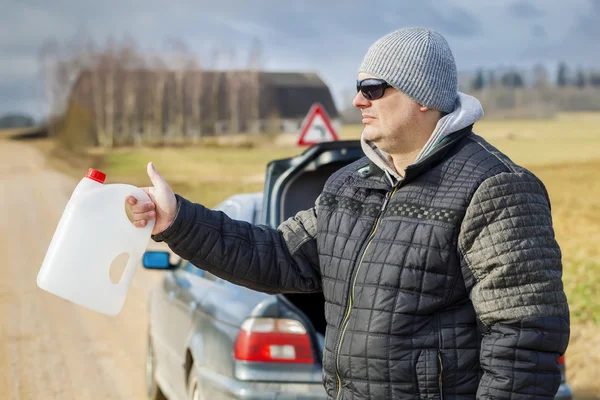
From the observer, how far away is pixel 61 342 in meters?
7.80

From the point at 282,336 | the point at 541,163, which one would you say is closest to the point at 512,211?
the point at 282,336

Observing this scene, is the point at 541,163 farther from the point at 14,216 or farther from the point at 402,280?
the point at 402,280

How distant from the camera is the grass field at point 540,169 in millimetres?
10452

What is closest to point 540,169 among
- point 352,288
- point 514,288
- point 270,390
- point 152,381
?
point 152,381

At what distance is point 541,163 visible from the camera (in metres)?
25.8

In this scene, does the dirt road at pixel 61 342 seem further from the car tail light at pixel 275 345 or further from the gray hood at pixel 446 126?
the gray hood at pixel 446 126

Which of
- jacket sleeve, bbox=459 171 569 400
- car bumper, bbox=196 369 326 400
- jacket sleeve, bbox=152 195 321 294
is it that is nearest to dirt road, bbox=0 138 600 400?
car bumper, bbox=196 369 326 400

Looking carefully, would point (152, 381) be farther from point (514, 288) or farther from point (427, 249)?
point (514, 288)

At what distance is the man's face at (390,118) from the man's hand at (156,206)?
2.17 feet

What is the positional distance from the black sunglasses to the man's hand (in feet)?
2.24

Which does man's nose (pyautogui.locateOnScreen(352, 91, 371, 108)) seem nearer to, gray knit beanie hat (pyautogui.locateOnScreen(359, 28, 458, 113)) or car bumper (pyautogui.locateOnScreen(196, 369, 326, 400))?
gray knit beanie hat (pyautogui.locateOnScreen(359, 28, 458, 113))

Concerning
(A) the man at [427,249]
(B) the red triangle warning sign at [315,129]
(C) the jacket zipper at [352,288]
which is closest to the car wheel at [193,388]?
(A) the man at [427,249]

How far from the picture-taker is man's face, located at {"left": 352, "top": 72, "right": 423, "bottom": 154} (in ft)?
8.18

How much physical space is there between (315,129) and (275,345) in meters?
8.36
